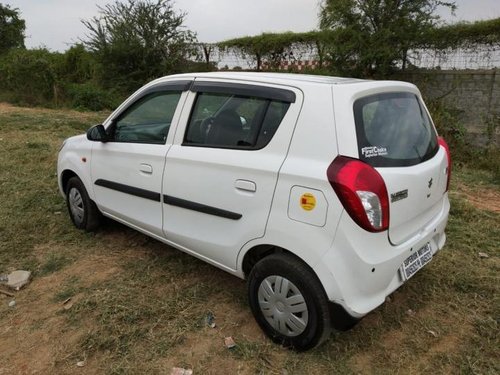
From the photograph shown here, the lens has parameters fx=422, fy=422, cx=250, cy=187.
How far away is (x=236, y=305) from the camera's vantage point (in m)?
3.07

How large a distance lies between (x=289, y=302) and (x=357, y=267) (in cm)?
49

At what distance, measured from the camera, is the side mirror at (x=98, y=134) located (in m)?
3.65

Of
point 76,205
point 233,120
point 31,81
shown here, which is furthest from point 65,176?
point 31,81

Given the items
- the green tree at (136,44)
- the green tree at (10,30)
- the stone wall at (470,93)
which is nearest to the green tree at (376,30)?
the stone wall at (470,93)

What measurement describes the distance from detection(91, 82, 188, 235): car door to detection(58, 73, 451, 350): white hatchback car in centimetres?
2

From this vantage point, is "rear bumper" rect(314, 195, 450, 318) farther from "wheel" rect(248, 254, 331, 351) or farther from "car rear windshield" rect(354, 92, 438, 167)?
"car rear windshield" rect(354, 92, 438, 167)

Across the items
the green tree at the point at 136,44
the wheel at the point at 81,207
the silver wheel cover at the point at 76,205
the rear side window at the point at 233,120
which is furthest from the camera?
the green tree at the point at 136,44

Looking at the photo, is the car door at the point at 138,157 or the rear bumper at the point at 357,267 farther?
the car door at the point at 138,157

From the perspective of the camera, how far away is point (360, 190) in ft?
7.10

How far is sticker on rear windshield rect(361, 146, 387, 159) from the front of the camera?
7.42 feet

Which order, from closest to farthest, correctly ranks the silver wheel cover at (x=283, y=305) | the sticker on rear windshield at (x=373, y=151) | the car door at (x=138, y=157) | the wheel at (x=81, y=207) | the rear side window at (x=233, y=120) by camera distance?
the sticker on rear windshield at (x=373, y=151) < the silver wheel cover at (x=283, y=305) < the rear side window at (x=233, y=120) < the car door at (x=138, y=157) < the wheel at (x=81, y=207)

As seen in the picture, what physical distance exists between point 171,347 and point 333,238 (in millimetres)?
1254

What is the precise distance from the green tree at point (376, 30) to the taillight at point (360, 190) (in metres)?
9.79

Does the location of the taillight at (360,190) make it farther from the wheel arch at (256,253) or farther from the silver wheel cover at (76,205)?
the silver wheel cover at (76,205)
